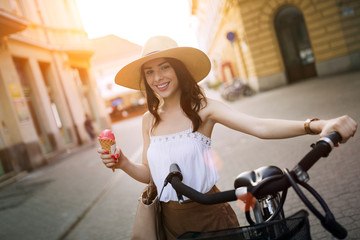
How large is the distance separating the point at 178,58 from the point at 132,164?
75 centimetres

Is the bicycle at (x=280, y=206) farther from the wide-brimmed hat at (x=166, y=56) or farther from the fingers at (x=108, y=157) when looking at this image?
the wide-brimmed hat at (x=166, y=56)

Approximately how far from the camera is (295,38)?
1630cm

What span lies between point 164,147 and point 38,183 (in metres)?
7.65

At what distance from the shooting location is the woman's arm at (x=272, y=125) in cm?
109

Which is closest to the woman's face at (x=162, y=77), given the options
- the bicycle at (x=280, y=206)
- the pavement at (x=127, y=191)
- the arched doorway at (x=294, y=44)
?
the bicycle at (x=280, y=206)

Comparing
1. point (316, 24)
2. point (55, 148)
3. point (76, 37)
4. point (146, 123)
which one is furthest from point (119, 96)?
point (146, 123)

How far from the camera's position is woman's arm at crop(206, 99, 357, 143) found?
1.09 m

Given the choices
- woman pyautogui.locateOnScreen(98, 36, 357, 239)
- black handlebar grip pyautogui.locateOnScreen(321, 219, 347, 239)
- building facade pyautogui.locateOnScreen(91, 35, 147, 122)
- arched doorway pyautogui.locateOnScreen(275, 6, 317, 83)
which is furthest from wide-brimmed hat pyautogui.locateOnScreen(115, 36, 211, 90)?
building facade pyautogui.locateOnScreen(91, 35, 147, 122)

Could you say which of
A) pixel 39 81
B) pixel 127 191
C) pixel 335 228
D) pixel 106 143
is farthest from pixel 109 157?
pixel 39 81

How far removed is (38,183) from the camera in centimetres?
817

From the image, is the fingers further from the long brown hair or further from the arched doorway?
the arched doorway

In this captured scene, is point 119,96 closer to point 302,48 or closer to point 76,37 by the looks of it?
point 76,37

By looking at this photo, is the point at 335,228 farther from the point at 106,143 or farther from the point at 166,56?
the point at 166,56

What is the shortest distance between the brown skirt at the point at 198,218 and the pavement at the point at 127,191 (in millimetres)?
1463
